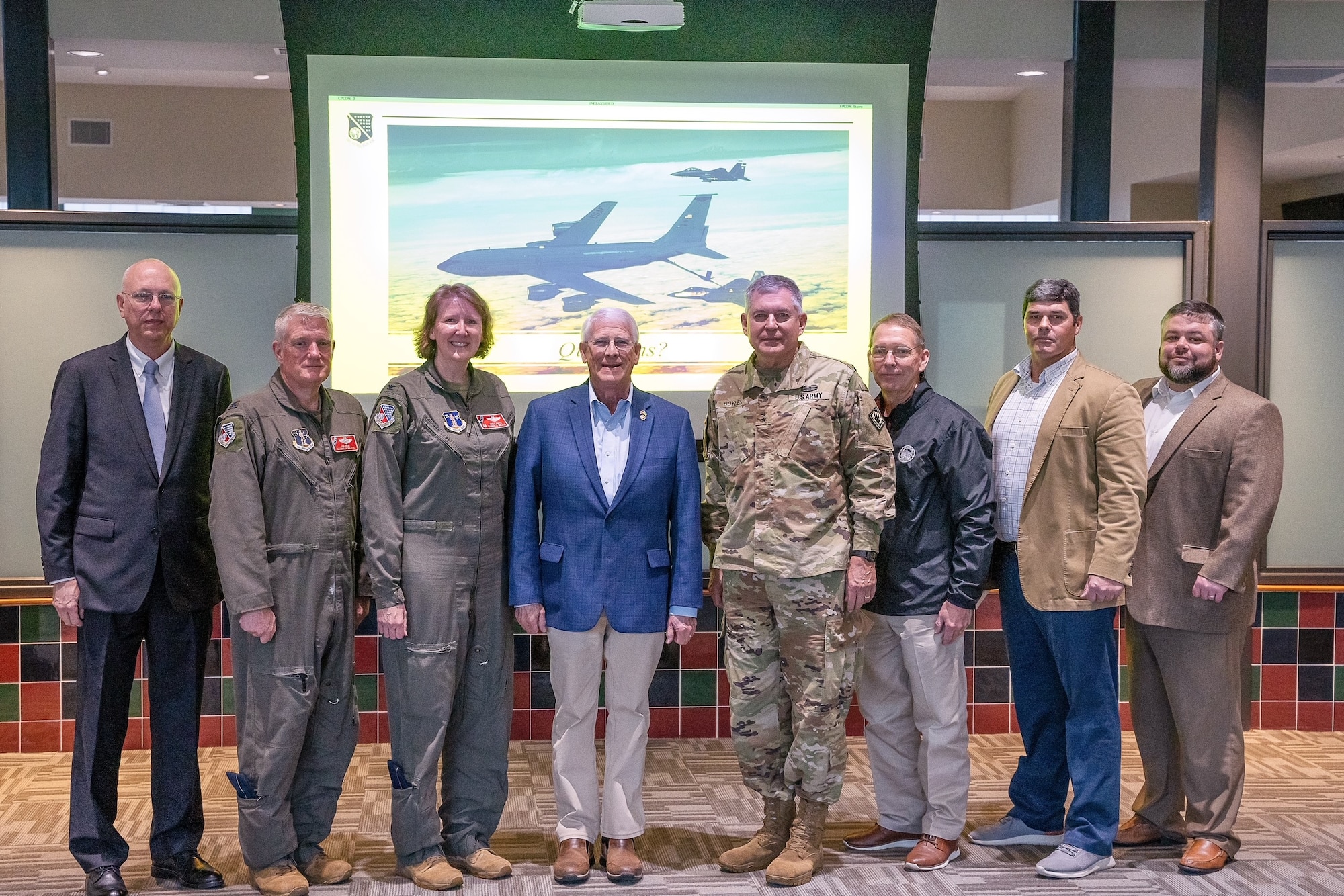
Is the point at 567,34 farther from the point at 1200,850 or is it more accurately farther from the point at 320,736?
the point at 1200,850

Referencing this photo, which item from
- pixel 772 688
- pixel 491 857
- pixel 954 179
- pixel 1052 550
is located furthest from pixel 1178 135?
pixel 491 857

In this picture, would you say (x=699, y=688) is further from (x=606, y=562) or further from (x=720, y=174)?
(x=720, y=174)

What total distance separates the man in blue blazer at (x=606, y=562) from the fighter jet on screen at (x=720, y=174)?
1.50 metres

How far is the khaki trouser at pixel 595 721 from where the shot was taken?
A: 3.15 m

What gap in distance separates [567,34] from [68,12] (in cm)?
199

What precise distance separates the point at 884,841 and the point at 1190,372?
64.8 inches

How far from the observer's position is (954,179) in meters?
8.77

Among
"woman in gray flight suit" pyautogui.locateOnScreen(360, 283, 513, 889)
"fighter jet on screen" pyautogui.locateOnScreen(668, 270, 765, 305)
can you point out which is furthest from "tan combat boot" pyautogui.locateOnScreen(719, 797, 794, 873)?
"fighter jet on screen" pyautogui.locateOnScreen(668, 270, 765, 305)

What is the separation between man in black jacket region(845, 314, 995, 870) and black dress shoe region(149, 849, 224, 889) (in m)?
1.87

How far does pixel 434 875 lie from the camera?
307 cm

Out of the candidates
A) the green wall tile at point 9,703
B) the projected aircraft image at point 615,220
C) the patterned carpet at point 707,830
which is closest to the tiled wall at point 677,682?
the green wall tile at point 9,703

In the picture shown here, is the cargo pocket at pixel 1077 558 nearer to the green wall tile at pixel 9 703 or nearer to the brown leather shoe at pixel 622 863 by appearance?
the brown leather shoe at pixel 622 863

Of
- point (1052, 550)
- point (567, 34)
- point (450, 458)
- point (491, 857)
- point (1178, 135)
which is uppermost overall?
point (1178, 135)

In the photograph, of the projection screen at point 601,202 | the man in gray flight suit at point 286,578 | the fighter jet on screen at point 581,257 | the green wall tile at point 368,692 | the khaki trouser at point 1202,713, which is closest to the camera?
the man in gray flight suit at point 286,578
